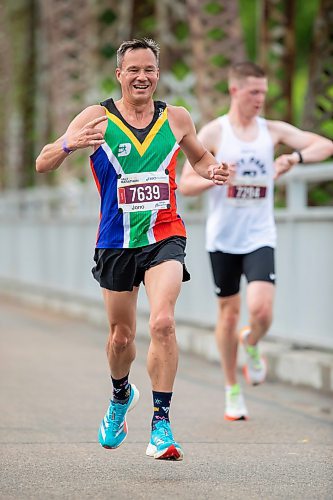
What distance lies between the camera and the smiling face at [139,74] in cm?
741

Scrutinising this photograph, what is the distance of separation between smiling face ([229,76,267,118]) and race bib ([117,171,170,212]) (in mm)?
2449

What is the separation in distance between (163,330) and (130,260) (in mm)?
421

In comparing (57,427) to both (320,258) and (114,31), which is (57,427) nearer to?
(320,258)

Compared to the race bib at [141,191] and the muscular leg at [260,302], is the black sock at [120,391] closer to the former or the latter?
the race bib at [141,191]

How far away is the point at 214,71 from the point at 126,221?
12.0m

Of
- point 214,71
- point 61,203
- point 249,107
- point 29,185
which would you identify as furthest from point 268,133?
point 29,185

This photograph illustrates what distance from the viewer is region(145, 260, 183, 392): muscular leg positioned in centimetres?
729

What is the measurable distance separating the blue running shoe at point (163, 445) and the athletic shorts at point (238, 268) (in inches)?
102

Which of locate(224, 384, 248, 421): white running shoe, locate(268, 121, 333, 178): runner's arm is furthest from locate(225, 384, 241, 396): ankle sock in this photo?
locate(268, 121, 333, 178): runner's arm

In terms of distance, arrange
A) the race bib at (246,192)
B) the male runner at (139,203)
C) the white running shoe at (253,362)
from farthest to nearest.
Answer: the white running shoe at (253,362), the race bib at (246,192), the male runner at (139,203)

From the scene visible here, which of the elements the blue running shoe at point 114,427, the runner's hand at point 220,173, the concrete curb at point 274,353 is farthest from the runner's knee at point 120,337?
the concrete curb at point 274,353

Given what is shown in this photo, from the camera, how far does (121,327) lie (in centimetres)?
759

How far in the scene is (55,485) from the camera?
22.5 feet

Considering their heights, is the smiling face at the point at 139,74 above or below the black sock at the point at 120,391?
above
